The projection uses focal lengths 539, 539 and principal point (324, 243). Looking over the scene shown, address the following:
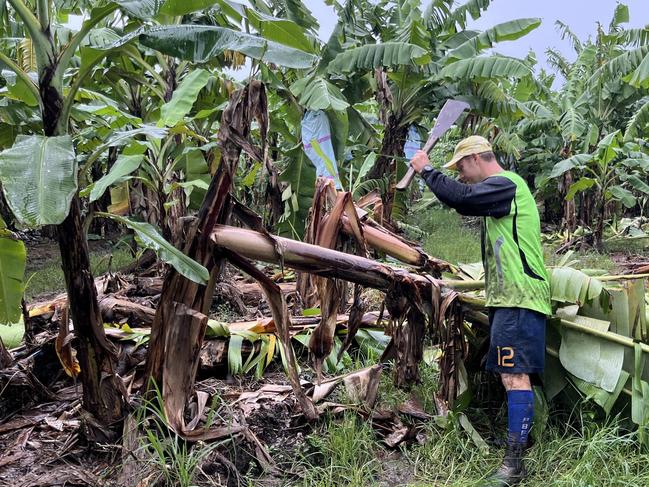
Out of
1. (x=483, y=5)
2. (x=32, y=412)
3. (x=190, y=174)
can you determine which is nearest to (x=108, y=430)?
(x=32, y=412)

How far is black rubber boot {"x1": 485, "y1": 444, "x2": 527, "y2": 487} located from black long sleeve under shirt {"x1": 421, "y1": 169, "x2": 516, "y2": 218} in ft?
4.00

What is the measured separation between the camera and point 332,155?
6.00 m

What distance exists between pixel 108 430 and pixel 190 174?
320cm

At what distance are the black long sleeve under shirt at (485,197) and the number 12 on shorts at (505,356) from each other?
2.32 feet

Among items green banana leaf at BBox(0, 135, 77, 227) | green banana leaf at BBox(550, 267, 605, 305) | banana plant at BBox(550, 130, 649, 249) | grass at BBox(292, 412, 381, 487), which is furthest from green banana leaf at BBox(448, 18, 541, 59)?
green banana leaf at BBox(0, 135, 77, 227)

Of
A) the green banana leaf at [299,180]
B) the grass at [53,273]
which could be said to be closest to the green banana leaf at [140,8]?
the green banana leaf at [299,180]

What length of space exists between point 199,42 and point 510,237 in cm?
185

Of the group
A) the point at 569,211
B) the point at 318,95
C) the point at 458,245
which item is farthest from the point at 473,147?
the point at 569,211

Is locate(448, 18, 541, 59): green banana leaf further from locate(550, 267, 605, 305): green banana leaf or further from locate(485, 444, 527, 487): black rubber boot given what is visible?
locate(485, 444, 527, 487): black rubber boot

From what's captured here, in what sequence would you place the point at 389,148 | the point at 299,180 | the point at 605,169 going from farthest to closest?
the point at 605,169, the point at 389,148, the point at 299,180

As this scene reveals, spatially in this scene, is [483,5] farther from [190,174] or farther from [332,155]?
[190,174]

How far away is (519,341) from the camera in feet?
9.25

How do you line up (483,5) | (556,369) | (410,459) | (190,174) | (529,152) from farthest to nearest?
1. (529,152)
2. (483,5)
3. (190,174)
4. (556,369)
5. (410,459)

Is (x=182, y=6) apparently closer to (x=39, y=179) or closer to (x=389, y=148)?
(x=39, y=179)
